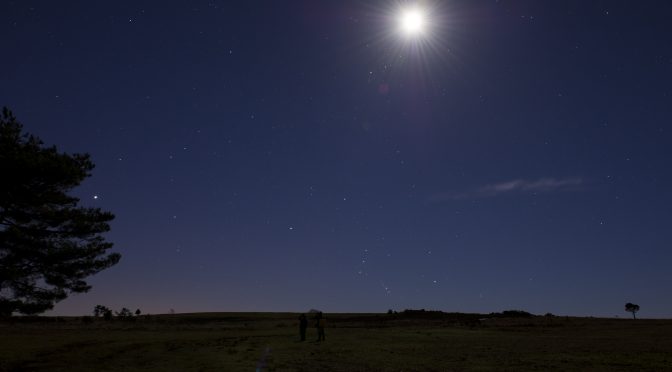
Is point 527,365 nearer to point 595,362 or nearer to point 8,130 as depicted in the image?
point 595,362

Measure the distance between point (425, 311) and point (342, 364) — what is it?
71373 millimetres

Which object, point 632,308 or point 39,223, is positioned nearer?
point 39,223

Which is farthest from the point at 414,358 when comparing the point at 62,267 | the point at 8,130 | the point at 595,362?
the point at 8,130

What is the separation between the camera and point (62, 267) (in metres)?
30.7

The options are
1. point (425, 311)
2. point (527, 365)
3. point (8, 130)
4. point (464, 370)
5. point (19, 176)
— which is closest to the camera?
point (464, 370)

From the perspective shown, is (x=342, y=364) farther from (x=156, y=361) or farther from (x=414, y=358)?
(x=156, y=361)

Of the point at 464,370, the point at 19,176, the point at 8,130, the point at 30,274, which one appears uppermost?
the point at 8,130

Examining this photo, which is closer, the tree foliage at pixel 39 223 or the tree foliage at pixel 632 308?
the tree foliage at pixel 39 223

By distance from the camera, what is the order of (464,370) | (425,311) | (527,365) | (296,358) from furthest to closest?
(425,311) → (296,358) → (527,365) → (464,370)

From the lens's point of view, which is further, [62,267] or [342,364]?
[62,267]

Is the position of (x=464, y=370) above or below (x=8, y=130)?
below

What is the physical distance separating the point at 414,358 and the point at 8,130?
2635 cm

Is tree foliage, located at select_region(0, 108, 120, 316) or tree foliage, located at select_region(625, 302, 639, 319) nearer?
tree foliage, located at select_region(0, 108, 120, 316)

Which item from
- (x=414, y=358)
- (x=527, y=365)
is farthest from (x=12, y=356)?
(x=527, y=365)
